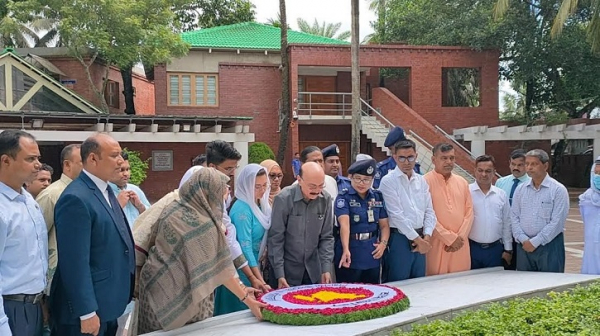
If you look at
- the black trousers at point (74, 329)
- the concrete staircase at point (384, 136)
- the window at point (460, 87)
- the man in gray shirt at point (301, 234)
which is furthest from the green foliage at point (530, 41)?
the black trousers at point (74, 329)

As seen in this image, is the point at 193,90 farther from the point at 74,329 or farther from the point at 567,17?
the point at 74,329

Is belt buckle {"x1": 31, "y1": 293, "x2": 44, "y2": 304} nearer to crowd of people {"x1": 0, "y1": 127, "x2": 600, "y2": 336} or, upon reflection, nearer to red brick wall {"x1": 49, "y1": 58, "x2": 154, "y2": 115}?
crowd of people {"x1": 0, "y1": 127, "x2": 600, "y2": 336}

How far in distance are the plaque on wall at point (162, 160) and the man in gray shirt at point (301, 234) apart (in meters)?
16.4

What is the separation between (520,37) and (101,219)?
21.1m

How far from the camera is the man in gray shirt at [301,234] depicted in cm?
460

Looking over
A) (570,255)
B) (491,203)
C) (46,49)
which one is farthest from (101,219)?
(46,49)

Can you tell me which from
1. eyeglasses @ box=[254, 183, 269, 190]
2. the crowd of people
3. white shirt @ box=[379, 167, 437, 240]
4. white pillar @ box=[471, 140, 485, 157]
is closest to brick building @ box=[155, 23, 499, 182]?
white pillar @ box=[471, 140, 485, 157]

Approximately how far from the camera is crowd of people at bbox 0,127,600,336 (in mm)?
3031

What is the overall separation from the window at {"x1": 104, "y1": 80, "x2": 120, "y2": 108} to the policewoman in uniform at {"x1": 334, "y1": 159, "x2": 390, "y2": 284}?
19.3 metres

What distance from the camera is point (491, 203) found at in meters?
5.73

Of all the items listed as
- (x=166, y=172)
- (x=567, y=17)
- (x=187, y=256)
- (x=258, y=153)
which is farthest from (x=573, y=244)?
(x=166, y=172)

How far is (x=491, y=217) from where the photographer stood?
5668 mm

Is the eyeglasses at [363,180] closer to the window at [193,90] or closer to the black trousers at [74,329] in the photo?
the black trousers at [74,329]

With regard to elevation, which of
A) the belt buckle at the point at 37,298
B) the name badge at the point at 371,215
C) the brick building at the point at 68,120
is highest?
the brick building at the point at 68,120
